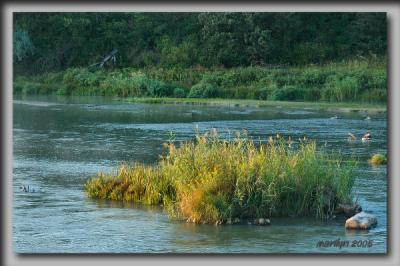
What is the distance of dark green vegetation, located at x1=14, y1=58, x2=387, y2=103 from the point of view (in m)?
29.3

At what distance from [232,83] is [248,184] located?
1999 cm

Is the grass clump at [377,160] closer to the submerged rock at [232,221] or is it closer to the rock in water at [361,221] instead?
the rock in water at [361,221]

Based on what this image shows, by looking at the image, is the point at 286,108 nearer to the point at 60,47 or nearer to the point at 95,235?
the point at 60,47

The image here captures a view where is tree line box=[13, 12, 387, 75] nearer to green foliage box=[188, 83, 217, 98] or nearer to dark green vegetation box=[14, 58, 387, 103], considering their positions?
dark green vegetation box=[14, 58, 387, 103]

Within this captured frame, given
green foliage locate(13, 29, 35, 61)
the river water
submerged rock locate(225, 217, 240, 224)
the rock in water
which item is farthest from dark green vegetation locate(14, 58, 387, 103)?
submerged rock locate(225, 217, 240, 224)

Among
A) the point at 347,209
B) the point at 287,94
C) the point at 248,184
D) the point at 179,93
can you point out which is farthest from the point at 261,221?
the point at 179,93

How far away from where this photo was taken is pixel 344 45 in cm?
2855

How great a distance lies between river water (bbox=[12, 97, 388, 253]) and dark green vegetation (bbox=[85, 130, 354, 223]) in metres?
0.26

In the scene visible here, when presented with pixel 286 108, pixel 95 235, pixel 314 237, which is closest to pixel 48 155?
pixel 95 235

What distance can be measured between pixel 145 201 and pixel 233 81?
17.9 metres

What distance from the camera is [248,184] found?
1299 centimetres

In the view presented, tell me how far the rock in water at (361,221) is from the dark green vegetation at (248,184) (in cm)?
74

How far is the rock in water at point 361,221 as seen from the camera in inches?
494
